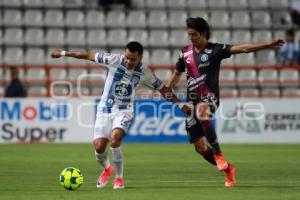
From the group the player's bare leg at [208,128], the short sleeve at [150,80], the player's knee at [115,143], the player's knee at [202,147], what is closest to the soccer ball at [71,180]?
the player's knee at [115,143]

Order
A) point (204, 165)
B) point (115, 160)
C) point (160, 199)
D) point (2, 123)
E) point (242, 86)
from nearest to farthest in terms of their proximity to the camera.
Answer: point (160, 199), point (115, 160), point (204, 165), point (2, 123), point (242, 86)

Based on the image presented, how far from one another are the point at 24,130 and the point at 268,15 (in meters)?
9.75

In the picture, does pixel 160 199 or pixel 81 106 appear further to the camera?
pixel 81 106

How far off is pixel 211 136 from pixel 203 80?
794 millimetres

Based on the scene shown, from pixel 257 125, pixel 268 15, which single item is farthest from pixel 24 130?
pixel 268 15

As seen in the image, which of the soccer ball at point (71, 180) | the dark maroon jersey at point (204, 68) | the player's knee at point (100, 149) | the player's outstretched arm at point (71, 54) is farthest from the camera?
the dark maroon jersey at point (204, 68)

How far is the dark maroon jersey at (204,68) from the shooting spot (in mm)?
11695

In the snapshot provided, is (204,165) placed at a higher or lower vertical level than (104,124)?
lower

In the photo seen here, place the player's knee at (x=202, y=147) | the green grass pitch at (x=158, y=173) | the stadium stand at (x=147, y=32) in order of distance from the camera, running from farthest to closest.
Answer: the stadium stand at (x=147, y=32) < the player's knee at (x=202, y=147) < the green grass pitch at (x=158, y=173)

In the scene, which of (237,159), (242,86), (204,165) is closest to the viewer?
(204,165)

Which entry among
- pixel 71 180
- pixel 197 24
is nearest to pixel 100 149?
pixel 71 180

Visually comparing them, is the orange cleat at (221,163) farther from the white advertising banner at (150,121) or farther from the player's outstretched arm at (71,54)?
the white advertising banner at (150,121)

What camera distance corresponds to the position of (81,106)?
22531mm

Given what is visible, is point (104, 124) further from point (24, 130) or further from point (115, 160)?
point (24, 130)
